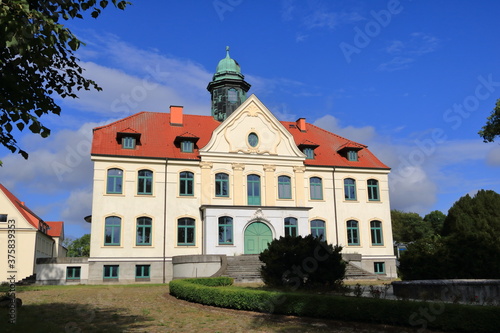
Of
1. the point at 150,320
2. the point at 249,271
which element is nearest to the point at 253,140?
the point at 249,271

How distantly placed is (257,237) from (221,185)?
4.52 metres

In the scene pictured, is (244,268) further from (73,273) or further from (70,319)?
(70,319)

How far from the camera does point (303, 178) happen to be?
3394cm

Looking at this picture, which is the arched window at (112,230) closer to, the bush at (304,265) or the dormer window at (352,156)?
the bush at (304,265)

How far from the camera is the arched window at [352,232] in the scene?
112 ft

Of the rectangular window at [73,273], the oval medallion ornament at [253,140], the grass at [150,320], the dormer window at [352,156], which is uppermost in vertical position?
the oval medallion ornament at [253,140]

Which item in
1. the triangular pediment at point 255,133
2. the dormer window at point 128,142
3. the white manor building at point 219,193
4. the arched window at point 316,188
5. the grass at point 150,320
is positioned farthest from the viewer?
the arched window at point 316,188

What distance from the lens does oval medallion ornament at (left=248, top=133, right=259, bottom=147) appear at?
3350 centimetres

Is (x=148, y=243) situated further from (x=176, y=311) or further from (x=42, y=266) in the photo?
(x=176, y=311)

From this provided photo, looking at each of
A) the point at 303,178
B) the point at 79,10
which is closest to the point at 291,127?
the point at 303,178

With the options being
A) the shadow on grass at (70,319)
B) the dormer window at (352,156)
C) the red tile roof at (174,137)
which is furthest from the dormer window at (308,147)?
the shadow on grass at (70,319)

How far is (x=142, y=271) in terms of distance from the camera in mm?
29766

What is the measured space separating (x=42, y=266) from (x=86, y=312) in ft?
55.6

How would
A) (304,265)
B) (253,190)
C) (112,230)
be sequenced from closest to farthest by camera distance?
1. (304,265)
2. (112,230)
3. (253,190)
